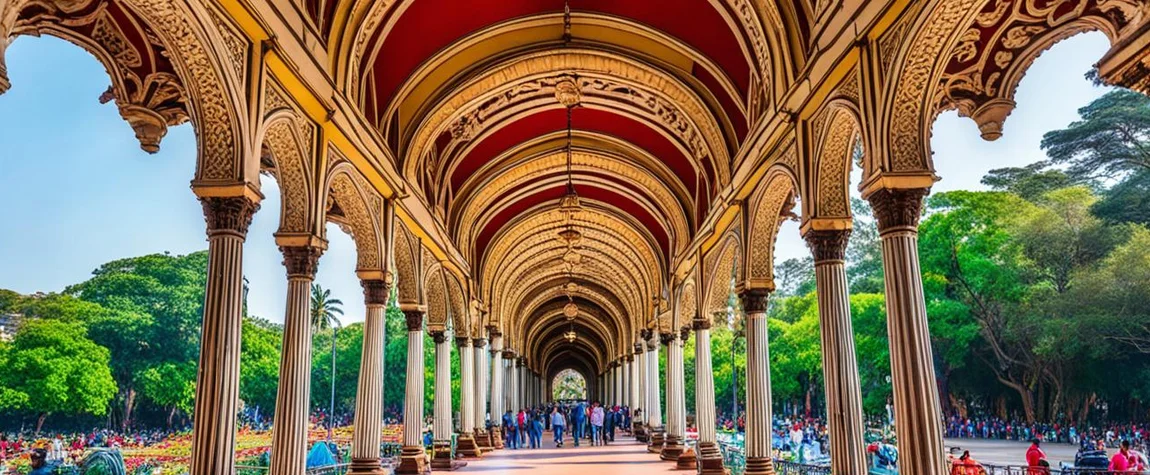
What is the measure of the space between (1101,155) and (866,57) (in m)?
23.0

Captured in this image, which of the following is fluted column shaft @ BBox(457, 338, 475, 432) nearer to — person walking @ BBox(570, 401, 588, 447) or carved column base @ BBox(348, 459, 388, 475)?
person walking @ BBox(570, 401, 588, 447)

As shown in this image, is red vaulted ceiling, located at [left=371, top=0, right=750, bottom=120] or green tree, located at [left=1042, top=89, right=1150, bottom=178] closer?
red vaulted ceiling, located at [left=371, top=0, right=750, bottom=120]

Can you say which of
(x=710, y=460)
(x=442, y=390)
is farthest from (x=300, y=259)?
(x=442, y=390)

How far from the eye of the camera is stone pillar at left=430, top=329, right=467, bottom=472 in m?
16.5

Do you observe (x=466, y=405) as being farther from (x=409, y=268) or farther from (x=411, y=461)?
(x=409, y=268)

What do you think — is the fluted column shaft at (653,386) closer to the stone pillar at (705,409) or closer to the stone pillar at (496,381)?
the stone pillar at (496,381)

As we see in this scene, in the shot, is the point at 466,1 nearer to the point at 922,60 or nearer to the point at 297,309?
the point at 297,309

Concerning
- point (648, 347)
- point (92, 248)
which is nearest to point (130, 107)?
point (648, 347)

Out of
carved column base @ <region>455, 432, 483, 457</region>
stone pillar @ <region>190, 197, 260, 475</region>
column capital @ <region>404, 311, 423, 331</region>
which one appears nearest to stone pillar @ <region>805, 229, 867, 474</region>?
stone pillar @ <region>190, 197, 260, 475</region>

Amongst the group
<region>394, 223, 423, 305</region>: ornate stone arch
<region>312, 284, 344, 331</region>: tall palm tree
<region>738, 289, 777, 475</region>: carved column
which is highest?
<region>312, 284, 344, 331</region>: tall palm tree

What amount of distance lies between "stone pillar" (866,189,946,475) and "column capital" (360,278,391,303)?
24.0ft

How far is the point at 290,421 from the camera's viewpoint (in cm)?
794

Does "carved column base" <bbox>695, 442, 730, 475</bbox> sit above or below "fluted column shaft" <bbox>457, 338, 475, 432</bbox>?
below

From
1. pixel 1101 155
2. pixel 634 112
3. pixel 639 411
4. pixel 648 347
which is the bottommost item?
pixel 639 411
